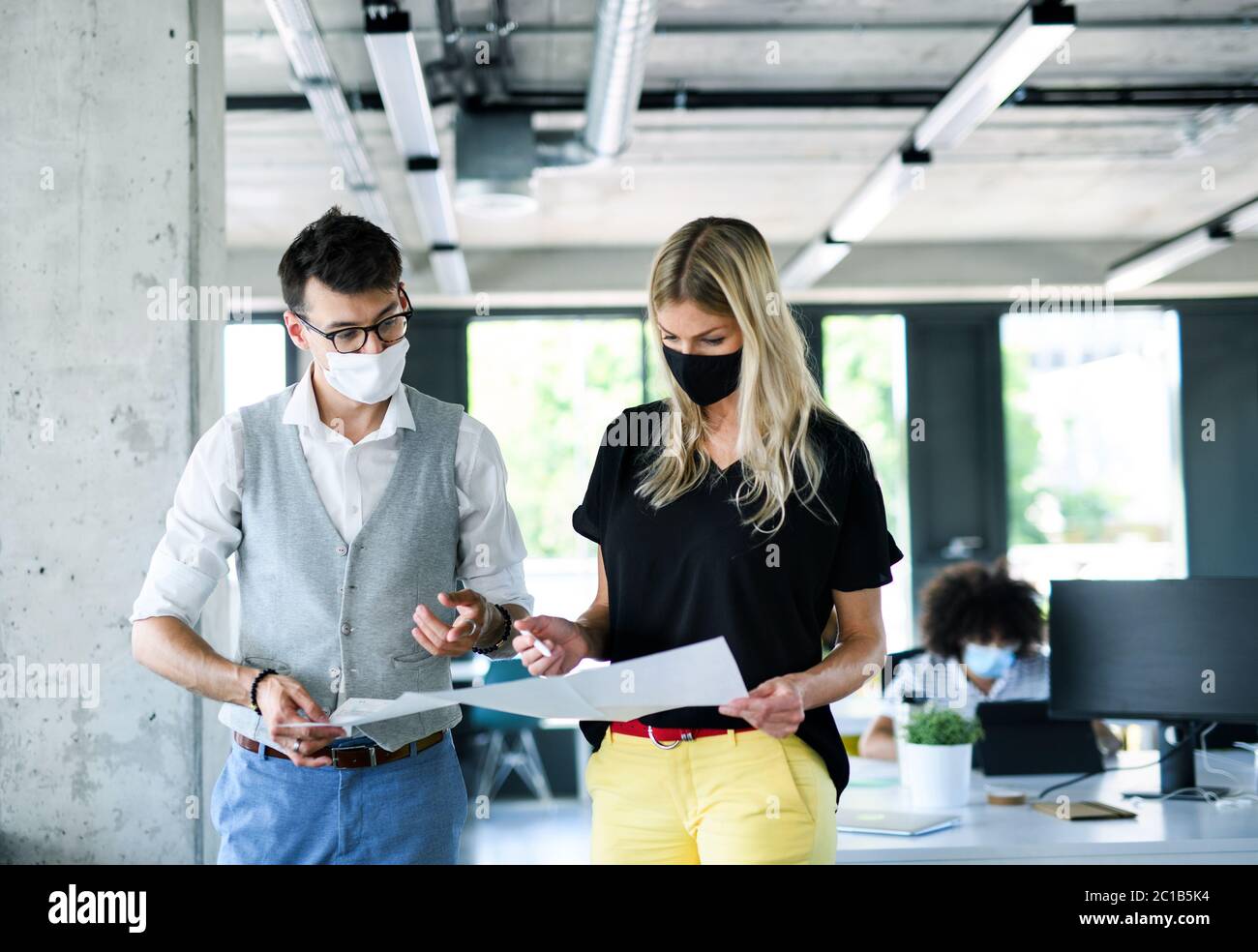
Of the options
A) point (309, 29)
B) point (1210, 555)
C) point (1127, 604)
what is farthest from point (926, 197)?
point (1127, 604)

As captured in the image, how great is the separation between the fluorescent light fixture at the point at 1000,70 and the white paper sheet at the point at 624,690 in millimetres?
3000

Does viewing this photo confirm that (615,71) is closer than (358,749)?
No

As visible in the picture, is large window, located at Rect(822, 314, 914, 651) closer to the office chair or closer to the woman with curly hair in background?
the office chair

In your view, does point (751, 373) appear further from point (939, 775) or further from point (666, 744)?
point (939, 775)

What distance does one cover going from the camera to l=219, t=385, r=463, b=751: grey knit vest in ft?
5.36

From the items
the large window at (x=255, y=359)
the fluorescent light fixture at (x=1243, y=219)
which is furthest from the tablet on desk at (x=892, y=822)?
the large window at (x=255, y=359)

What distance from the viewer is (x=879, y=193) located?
5547mm

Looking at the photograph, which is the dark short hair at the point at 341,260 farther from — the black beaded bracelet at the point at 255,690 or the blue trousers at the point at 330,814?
the blue trousers at the point at 330,814

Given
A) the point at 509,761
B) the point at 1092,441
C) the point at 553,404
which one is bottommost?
the point at 509,761

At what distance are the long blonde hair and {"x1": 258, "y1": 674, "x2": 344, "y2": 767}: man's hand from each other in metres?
0.51

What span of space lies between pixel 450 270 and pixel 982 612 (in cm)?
427

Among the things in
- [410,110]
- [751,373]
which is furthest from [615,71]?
[751,373]

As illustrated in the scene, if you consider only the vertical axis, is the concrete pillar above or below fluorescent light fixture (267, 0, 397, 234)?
below

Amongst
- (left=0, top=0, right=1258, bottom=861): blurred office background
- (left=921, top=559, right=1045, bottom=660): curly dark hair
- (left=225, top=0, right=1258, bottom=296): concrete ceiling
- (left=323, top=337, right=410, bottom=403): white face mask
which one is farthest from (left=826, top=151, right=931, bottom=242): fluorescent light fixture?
(left=323, top=337, right=410, bottom=403): white face mask
